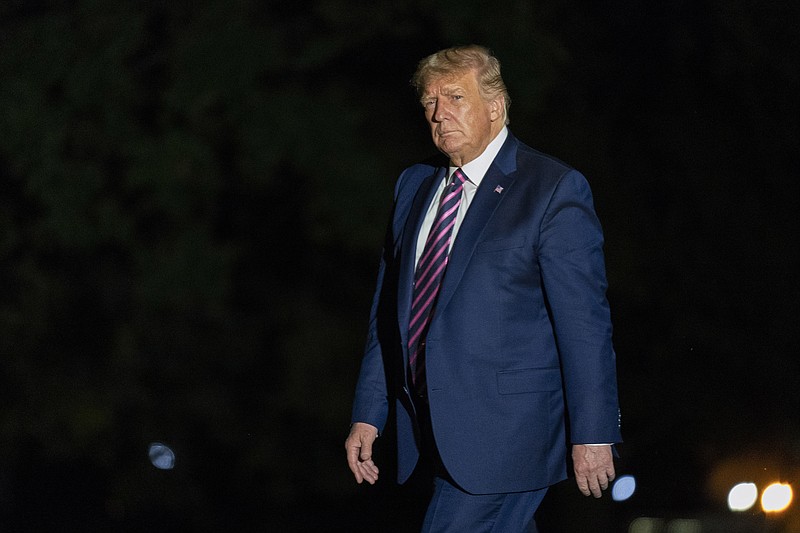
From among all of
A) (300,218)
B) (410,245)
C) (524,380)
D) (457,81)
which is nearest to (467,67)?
(457,81)

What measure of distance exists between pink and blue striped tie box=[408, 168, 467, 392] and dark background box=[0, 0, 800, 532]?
294 cm

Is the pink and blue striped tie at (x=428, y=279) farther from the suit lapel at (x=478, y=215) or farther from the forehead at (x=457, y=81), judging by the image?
the forehead at (x=457, y=81)

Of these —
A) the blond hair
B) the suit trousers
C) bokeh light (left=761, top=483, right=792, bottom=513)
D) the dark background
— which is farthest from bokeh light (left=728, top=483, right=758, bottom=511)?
the blond hair

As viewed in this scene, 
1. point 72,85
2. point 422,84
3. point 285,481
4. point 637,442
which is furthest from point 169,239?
point 422,84

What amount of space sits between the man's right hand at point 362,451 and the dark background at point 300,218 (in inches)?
106

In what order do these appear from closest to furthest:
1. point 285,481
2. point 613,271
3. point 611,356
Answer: point 611,356 → point 613,271 → point 285,481

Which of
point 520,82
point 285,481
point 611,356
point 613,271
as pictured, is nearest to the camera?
point 611,356

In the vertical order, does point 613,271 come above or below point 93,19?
below

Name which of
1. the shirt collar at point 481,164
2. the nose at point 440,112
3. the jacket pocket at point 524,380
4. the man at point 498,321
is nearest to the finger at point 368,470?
the man at point 498,321

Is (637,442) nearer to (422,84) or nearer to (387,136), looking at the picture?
(387,136)

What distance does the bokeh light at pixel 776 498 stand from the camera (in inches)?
211

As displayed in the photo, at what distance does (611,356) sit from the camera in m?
3.43

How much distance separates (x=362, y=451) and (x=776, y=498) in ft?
7.44

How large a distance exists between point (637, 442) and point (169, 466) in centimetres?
267
